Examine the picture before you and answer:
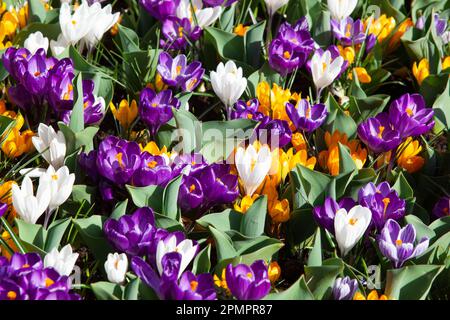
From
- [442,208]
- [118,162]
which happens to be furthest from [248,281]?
[442,208]

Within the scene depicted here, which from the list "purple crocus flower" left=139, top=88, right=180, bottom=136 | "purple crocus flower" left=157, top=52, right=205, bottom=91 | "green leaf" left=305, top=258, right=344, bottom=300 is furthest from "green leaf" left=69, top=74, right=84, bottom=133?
"green leaf" left=305, top=258, right=344, bottom=300

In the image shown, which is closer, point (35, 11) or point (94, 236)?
point (94, 236)

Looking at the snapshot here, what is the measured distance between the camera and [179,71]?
280cm

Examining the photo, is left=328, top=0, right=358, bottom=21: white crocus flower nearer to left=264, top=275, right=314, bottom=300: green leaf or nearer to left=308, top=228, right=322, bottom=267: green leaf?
left=308, top=228, right=322, bottom=267: green leaf

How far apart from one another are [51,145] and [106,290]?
2.01ft

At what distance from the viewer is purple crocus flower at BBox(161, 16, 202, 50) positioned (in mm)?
3027

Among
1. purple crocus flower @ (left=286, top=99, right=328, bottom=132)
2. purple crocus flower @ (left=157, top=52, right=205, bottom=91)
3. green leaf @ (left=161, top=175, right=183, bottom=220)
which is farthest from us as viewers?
purple crocus flower @ (left=157, top=52, right=205, bottom=91)

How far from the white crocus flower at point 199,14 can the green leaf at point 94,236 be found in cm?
106

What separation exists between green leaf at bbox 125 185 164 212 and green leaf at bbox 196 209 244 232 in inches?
5.2

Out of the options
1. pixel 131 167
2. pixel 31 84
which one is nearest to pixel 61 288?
pixel 131 167

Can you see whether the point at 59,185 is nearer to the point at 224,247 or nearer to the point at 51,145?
the point at 51,145

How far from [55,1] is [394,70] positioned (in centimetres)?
137

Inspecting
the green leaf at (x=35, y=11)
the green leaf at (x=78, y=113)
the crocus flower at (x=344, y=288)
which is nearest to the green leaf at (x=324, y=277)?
the crocus flower at (x=344, y=288)
